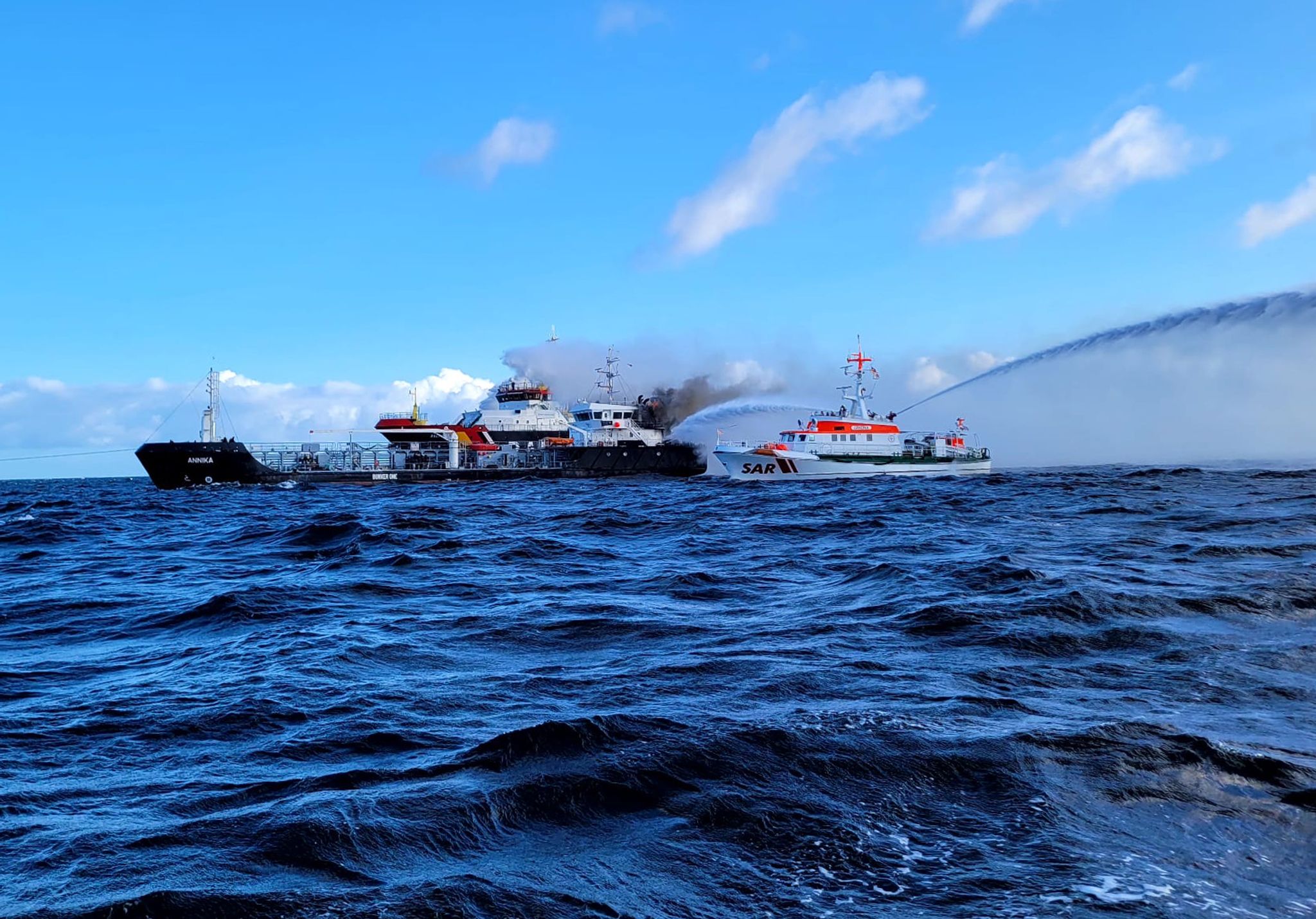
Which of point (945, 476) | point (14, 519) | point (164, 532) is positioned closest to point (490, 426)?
point (945, 476)

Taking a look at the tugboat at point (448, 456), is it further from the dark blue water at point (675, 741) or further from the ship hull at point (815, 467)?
the dark blue water at point (675, 741)

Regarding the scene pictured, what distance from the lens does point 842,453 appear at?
62688mm

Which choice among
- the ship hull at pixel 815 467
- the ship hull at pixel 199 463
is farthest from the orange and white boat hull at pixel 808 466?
the ship hull at pixel 199 463

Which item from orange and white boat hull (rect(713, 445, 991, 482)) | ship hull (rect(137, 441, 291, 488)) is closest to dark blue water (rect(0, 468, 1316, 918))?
orange and white boat hull (rect(713, 445, 991, 482))

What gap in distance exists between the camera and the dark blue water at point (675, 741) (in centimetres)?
473

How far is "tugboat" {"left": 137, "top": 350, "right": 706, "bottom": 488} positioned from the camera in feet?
232

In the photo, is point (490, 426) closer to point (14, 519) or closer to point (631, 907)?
point (14, 519)

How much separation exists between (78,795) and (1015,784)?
6.77 metres

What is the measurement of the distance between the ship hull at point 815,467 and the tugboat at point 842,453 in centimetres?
5

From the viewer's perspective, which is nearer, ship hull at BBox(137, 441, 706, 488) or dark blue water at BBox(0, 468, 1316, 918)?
dark blue water at BBox(0, 468, 1316, 918)

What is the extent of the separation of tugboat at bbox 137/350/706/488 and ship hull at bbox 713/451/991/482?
1653 centimetres

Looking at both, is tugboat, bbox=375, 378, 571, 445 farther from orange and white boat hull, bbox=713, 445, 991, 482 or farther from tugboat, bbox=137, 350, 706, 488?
orange and white boat hull, bbox=713, 445, 991, 482

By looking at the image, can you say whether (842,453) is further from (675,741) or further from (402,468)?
(675,741)

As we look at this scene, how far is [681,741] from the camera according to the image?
6895 millimetres
